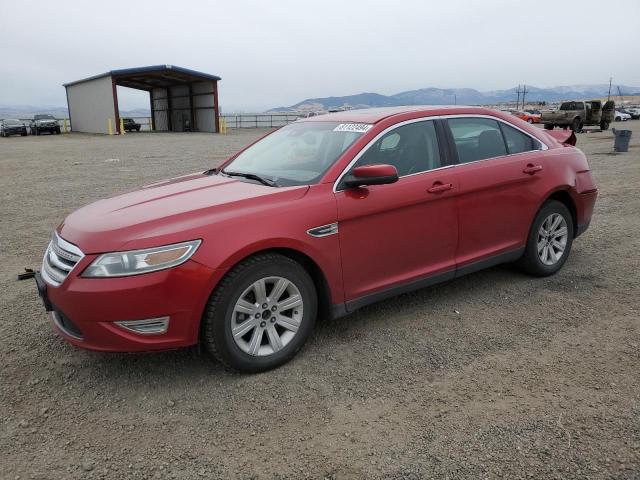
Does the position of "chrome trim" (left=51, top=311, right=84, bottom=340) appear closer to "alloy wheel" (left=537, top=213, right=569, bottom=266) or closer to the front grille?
the front grille

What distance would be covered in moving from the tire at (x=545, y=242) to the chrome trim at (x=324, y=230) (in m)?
2.15

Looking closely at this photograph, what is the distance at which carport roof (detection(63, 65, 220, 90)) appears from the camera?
35.8 metres

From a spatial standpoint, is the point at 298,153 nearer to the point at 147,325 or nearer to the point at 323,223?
the point at 323,223

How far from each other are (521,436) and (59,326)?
2755mm

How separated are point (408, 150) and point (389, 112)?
437 mm

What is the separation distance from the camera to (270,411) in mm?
2924

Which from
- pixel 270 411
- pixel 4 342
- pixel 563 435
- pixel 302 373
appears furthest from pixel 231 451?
pixel 4 342

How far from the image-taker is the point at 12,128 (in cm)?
3647

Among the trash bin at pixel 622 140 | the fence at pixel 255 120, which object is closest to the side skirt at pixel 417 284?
the trash bin at pixel 622 140

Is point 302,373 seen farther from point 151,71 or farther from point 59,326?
point 151,71

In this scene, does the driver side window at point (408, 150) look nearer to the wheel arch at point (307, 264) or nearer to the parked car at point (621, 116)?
the wheel arch at point (307, 264)

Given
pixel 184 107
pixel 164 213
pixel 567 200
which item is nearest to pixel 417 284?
pixel 164 213

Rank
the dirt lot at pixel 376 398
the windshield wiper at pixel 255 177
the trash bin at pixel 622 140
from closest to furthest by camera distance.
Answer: the dirt lot at pixel 376 398 < the windshield wiper at pixel 255 177 < the trash bin at pixel 622 140

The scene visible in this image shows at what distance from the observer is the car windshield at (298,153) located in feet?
12.2
